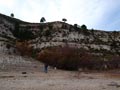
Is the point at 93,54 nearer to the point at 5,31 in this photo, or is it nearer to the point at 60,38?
the point at 60,38

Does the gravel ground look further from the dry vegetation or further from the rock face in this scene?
the rock face

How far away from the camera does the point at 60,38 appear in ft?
351

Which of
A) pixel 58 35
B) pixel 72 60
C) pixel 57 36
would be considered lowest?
pixel 72 60

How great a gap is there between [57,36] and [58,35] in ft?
3.22

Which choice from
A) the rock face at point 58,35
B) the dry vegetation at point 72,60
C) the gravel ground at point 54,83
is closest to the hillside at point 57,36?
the rock face at point 58,35

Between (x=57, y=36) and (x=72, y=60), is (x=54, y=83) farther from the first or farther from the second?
(x=57, y=36)

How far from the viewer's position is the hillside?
339ft

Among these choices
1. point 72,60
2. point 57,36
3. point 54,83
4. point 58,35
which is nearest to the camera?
point 54,83

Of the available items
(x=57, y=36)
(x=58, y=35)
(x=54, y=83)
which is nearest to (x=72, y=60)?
(x=57, y=36)

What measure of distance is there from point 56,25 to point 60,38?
1038 centimetres

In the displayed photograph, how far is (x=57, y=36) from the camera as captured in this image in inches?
4259

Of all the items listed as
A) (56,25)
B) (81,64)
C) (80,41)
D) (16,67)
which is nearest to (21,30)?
(56,25)

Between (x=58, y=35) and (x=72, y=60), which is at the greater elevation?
(x=58, y=35)

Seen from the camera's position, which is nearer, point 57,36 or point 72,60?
point 72,60
